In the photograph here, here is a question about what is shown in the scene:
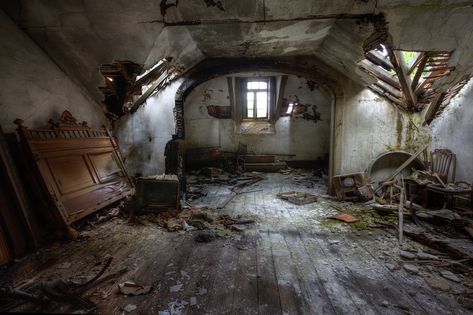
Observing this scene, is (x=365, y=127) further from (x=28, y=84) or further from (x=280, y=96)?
(x=28, y=84)

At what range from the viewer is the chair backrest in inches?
170

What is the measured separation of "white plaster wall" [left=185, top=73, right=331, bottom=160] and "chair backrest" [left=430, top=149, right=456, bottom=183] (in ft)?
15.2

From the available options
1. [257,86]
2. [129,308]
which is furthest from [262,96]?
[129,308]

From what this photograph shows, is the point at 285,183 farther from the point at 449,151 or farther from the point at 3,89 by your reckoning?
the point at 3,89

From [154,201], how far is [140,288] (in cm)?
196

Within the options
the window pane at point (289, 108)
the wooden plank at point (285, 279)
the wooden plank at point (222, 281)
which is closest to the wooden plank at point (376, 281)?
the wooden plank at point (285, 279)

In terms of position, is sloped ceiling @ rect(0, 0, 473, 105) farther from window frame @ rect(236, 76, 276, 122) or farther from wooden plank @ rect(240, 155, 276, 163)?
wooden plank @ rect(240, 155, 276, 163)

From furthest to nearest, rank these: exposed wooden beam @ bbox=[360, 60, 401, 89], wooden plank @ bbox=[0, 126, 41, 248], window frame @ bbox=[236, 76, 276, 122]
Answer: window frame @ bbox=[236, 76, 276, 122] < exposed wooden beam @ bbox=[360, 60, 401, 89] < wooden plank @ bbox=[0, 126, 41, 248]

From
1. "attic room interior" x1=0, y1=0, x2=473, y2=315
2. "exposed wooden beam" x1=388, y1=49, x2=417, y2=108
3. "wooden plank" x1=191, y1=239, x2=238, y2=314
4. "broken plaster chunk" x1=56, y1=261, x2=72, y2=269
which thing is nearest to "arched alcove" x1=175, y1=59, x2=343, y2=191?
"attic room interior" x1=0, y1=0, x2=473, y2=315

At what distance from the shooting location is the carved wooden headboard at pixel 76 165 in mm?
3074

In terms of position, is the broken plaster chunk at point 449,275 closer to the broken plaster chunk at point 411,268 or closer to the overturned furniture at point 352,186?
the broken plaster chunk at point 411,268

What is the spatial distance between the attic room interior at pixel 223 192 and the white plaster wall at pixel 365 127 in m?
0.03

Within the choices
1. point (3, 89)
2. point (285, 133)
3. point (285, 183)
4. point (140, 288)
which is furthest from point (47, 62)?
point (285, 133)

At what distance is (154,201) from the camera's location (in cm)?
405
